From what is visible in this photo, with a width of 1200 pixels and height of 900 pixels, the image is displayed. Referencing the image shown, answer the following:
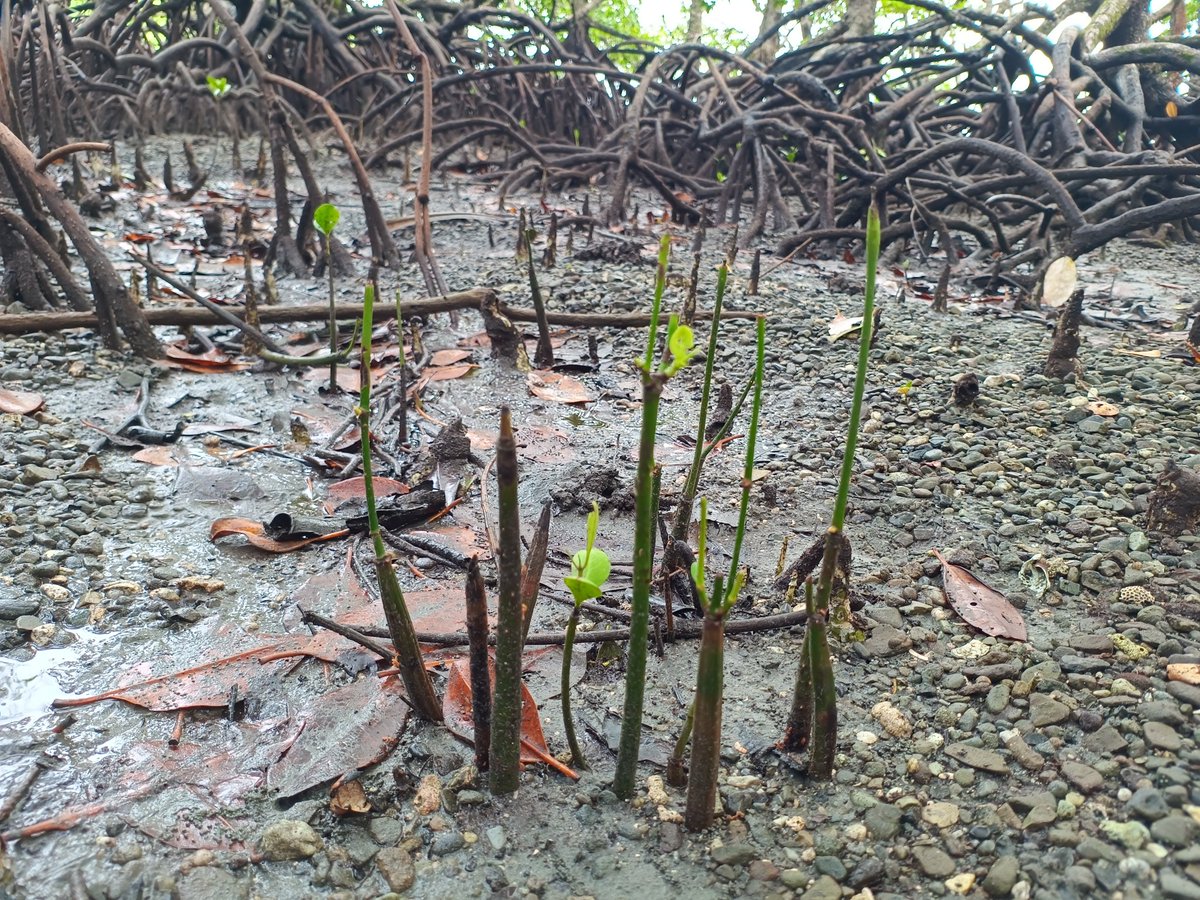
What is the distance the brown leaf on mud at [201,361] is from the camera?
2689mm

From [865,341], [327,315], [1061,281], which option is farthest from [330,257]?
[1061,281]

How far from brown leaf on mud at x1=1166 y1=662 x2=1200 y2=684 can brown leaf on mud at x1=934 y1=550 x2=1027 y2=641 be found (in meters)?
0.21

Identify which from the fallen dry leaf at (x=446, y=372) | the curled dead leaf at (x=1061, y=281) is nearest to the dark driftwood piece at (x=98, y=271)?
the fallen dry leaf at (x=446, y=372)

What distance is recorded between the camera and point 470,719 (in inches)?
52.2

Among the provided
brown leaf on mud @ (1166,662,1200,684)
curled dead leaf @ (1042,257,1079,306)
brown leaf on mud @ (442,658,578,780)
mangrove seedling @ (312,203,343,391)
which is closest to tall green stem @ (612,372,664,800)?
brown leaf on mud @ (442,658,578,780)

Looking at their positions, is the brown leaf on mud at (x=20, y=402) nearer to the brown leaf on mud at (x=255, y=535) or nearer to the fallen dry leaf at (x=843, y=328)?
the brown leaf on mud at (x=255, y=535)

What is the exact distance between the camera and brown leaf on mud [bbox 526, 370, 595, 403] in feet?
8.61

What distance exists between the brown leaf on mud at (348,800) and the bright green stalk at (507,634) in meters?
0.17

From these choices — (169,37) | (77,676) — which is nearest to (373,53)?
(169,37)

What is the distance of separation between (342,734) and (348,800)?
14 cm

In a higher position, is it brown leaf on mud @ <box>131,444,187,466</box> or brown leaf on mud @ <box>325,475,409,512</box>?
brown leaf on mud @ <box>131,444,187,466</box>

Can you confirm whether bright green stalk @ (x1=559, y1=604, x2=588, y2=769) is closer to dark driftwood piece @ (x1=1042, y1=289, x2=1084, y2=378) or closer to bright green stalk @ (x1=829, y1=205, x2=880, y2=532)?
bright green stalk @ (x1=829, y1=205, x2=880, y2=532)

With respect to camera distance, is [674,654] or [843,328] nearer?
[674,654]

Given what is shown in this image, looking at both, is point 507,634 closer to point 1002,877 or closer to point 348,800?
point 348,800
